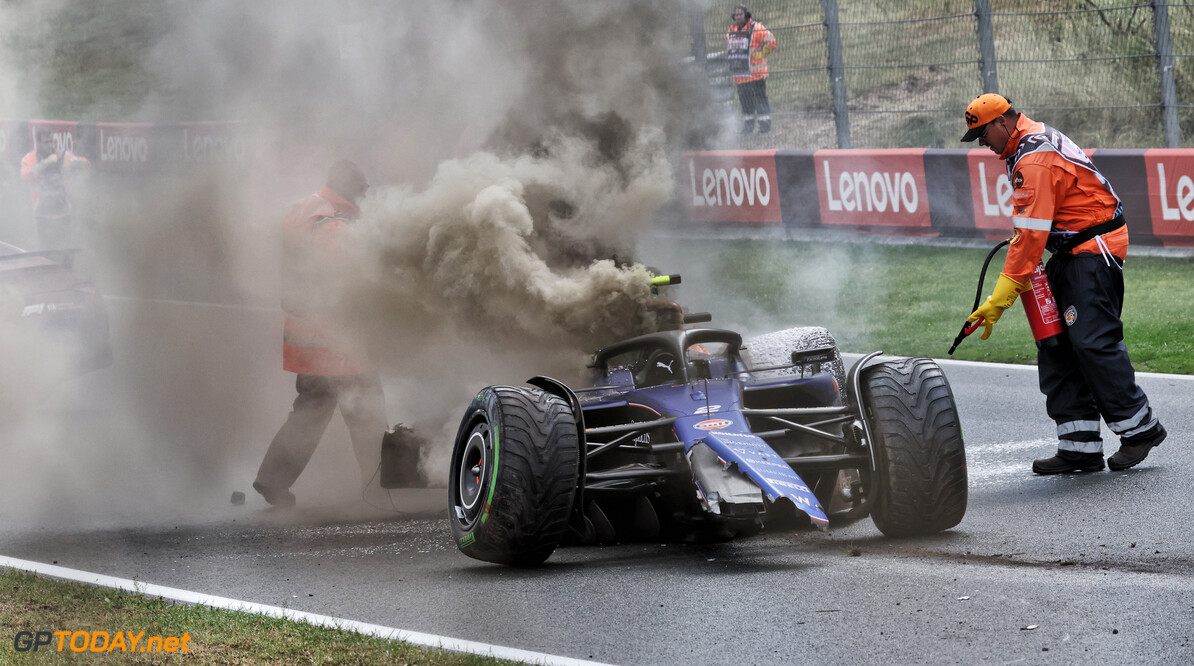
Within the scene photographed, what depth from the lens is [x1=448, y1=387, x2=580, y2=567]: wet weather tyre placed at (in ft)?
18.4

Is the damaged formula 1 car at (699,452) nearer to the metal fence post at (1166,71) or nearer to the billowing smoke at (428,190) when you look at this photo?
the billowing smoke at (428,190)

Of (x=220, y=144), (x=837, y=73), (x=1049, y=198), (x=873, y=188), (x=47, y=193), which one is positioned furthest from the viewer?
(x=47, y=193)

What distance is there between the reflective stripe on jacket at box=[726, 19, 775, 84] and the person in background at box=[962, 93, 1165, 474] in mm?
9236

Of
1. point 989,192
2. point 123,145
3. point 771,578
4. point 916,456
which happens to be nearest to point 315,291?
point 771,578

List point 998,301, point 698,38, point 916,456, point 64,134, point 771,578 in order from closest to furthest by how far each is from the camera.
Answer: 1. point 771,578
2. point 916,456
3. point 998,301
4. point 698,38
5. point 64,134

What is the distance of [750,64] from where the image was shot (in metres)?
16.4

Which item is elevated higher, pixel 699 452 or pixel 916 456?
pixel 699 452

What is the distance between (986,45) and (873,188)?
6.22 ft

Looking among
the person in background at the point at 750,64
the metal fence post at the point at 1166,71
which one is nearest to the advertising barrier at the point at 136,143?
the person in background at the point at 750,64

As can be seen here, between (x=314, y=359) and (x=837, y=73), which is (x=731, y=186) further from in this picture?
(x=314, y=359)

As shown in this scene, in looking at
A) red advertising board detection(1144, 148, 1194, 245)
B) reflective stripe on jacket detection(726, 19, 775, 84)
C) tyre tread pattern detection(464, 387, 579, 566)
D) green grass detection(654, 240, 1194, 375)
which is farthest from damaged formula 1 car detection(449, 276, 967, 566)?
reflective stripe on jacket detection(726, 19, 775, 84)

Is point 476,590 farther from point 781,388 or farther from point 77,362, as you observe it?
point 77,362

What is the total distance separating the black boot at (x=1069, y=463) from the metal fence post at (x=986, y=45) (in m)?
7.69

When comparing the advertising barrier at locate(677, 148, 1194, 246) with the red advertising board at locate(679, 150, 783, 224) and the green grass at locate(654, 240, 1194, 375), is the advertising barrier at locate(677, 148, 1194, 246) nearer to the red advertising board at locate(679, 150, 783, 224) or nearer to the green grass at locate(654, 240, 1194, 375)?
the red advertising board at locate(679, 150, 783, 224)
